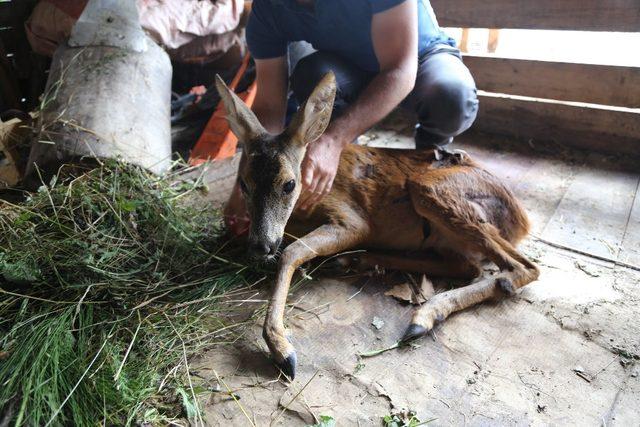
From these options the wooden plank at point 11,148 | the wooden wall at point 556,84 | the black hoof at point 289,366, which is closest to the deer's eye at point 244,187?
the black hoof at point 289,366

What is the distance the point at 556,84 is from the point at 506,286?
2.97 meters

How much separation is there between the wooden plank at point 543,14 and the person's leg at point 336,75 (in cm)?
215

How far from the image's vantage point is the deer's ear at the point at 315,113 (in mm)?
2734

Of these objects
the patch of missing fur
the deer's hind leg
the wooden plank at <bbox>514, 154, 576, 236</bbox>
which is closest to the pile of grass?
the patch of missing fur

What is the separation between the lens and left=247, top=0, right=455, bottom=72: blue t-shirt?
136 inches

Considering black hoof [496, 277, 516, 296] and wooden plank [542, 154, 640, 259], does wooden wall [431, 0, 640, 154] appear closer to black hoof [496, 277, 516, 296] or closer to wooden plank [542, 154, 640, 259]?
wooden plank [542, 154, 640, 259]

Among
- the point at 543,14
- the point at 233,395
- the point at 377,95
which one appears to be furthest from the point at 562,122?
the point at 233,395

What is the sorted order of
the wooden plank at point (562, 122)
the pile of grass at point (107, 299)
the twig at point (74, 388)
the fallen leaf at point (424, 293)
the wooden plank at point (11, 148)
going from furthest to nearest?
the wooden plank at point (562, 122)
the wooden plank at point (11, 148)
the fallen leaf at point (424, 293)
the pile of grass at point (107, 299)
the twig at point (74, 388)

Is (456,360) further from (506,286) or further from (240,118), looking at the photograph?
(240,118)

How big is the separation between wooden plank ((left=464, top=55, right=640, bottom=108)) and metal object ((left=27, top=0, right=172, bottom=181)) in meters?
3.47

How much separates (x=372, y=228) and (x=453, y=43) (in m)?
1.84

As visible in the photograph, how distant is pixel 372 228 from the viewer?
345cm

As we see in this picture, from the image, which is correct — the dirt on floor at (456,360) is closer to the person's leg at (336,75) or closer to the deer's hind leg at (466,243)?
the deer's hind leg at (466,243)

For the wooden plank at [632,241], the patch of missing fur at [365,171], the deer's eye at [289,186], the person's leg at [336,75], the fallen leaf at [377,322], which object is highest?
the person's leg at [336,75]
